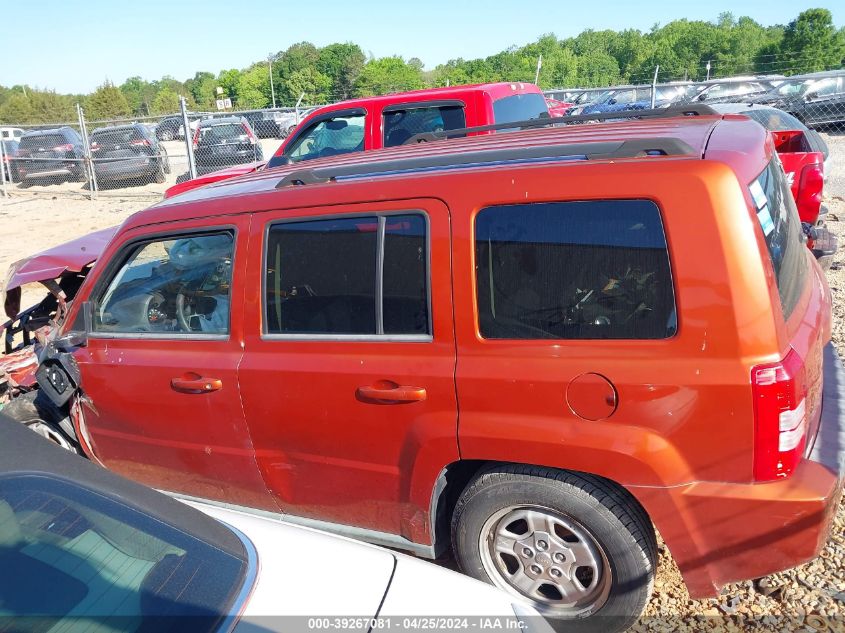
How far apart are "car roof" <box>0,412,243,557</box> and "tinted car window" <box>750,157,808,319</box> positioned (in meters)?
1.99

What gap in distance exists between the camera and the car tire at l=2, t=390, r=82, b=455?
3877 mm

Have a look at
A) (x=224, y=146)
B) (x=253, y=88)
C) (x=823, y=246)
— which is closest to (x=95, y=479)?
(x=823, y=246)

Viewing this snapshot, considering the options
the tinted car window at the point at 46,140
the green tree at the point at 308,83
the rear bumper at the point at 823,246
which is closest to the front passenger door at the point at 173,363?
the rear bumper at the point at 823,246

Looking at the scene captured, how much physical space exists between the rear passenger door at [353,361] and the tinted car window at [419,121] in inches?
167

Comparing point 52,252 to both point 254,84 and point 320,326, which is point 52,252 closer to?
point 320,326

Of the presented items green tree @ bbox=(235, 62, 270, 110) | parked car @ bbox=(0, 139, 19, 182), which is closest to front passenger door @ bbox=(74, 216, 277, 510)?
parked car @ bbox=(0, 139, 19, 182)

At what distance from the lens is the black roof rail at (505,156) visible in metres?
2.33

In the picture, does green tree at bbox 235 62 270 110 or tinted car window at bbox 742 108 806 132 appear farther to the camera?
green tree at bbox 235 62 270 110

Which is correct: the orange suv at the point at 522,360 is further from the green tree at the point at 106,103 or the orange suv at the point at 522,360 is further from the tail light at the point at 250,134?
the green tree at the point at 106,103

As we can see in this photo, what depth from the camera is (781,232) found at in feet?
8.23

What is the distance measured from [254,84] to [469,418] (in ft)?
270

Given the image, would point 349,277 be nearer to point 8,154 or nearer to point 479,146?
A: point 479,146

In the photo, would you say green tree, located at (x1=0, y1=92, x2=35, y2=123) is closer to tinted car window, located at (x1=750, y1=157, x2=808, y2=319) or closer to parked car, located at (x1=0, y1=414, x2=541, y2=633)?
parked car, located at (x1=0, y1=414, x2=541, y2=633)

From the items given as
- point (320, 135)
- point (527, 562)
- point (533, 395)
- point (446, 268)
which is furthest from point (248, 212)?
point (320, 135)
